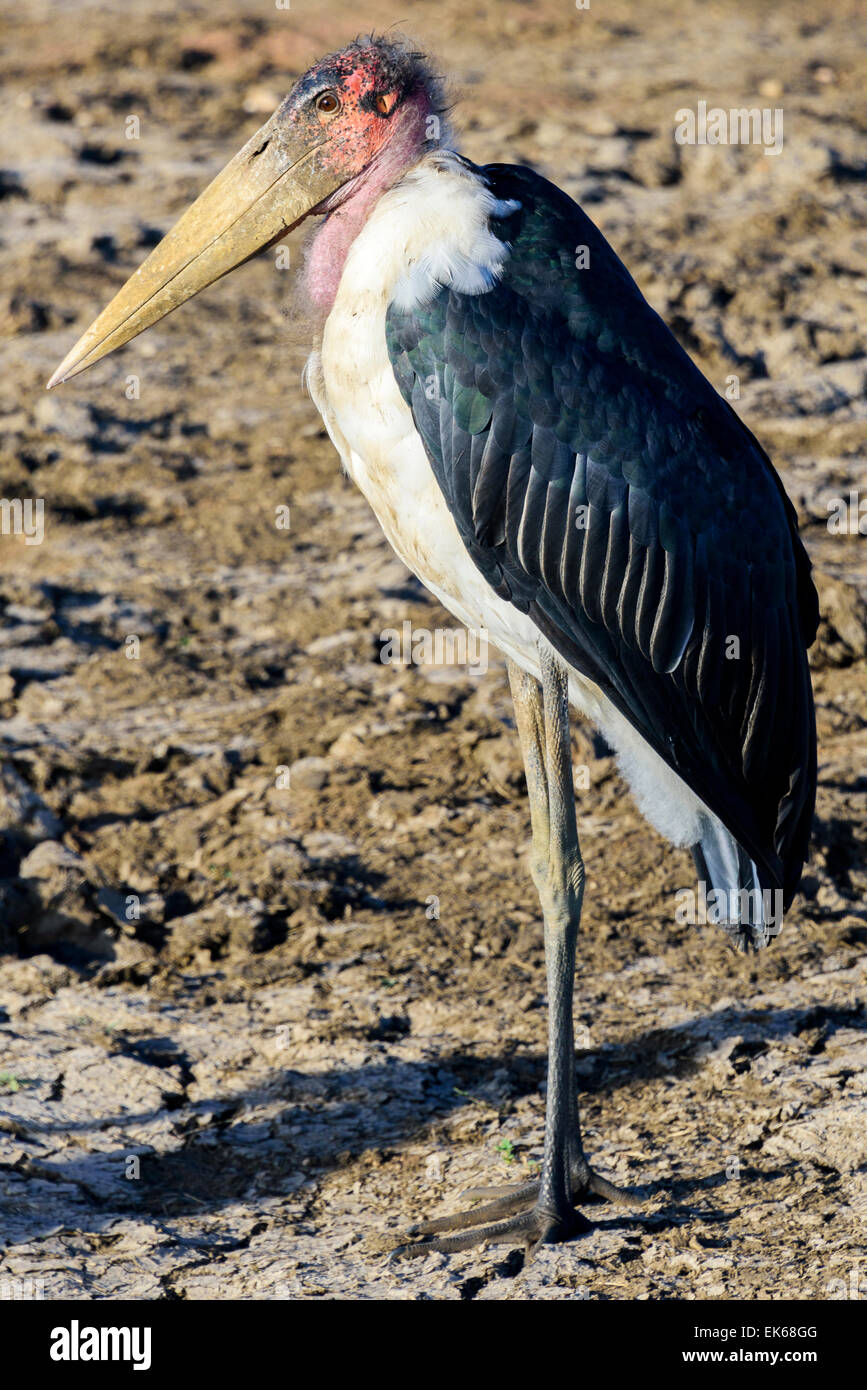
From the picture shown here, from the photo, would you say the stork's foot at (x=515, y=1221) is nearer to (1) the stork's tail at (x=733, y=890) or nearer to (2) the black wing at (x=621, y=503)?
(1) the stork's tail at (x=733, y=890)

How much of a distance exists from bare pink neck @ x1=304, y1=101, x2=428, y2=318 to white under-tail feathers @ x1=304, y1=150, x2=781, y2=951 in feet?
0.19

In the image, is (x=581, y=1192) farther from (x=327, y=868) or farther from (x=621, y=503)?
(x=327, y=868)

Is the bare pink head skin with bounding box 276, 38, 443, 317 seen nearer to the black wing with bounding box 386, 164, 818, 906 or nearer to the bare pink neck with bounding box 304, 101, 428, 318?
the bare pink neck with bounding box 304, 101, 428, 318

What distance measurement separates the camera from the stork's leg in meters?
3.87

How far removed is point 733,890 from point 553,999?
0.62 m

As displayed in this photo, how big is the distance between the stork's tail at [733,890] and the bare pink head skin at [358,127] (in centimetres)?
166

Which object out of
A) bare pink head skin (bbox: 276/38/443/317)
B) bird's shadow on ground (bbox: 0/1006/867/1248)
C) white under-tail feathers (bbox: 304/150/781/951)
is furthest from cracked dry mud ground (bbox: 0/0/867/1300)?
white under-tail feathers (bbox: 304/150/781/951)

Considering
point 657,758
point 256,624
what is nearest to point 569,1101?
point 657,758

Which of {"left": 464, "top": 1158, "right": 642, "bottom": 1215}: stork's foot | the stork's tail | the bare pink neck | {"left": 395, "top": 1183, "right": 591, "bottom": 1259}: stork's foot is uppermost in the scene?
the bare pink neck

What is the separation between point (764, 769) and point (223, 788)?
2.51 meters

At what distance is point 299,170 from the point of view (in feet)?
12.7

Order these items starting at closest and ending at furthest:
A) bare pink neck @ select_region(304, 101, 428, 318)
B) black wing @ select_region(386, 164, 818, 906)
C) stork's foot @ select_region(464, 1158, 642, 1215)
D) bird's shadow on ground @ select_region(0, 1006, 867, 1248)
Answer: black wing @ select_region(386, 164, 818, 906) < bare pink neck @ select_region(304, 101, 428, 318) < stork's foot @ select_region(464, 1158, 642, 1215) < bird's shadow on ground @ select_region(0, 1006, 867, 1248)

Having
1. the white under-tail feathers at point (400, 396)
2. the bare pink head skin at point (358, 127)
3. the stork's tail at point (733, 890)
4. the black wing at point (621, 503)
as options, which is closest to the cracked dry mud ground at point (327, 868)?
the bare pink head skin at point (358, 127)

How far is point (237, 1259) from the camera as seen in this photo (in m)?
3.89
